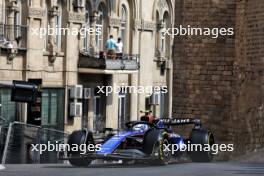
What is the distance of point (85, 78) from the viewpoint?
37156mm

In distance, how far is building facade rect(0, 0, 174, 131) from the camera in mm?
32031

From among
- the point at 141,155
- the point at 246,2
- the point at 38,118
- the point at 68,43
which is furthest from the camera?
the point at 68,43

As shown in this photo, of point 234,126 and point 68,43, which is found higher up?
point 68,43

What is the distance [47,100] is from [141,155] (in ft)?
54.7

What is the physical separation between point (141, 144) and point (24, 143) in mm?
4158

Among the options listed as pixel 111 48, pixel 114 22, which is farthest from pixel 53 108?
pixel 114 22

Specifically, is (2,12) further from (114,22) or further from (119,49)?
(114,22)

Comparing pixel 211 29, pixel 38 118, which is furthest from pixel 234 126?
pixel 38 118

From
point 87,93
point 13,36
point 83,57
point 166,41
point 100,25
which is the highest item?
point 100,25

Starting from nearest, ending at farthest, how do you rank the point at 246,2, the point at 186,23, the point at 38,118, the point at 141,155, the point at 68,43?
the point at 141,155
the point at 246,2
the point at 186,23
the point at 38,118
the point at 68,43

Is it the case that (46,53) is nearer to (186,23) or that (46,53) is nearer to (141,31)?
(141,31)

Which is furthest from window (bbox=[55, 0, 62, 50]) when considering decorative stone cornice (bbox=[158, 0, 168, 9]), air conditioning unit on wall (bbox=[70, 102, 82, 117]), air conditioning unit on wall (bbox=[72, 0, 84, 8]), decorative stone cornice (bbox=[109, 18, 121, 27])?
decorative stone cornice (bbox=[158, 0, 168, 9])

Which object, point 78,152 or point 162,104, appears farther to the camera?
point 162,104

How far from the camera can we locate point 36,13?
3269 cm
